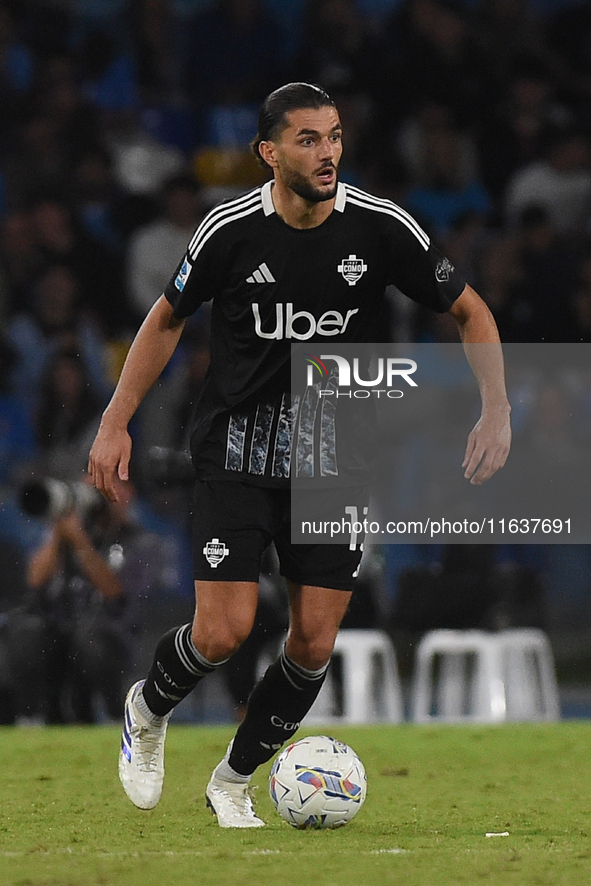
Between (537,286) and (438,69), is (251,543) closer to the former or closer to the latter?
(537,286)

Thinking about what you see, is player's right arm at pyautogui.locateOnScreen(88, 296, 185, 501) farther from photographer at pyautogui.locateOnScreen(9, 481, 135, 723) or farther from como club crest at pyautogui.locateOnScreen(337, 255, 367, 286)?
photographer at pyautogui.locateOnScreen(9, 481, 135, 723)

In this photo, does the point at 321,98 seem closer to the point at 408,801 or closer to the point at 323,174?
the point at 323,174

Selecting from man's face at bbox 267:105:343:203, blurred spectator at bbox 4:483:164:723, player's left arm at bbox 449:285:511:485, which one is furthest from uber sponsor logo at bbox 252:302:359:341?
blurred spectator at bbox 4:483:164:723

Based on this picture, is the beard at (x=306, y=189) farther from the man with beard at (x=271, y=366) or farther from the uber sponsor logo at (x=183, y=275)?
the uber sponsor logo at (x=183, y=275)

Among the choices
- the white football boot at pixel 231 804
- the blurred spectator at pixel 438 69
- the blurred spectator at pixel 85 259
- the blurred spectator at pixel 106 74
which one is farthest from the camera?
the blurred spectator at pixel 106 74

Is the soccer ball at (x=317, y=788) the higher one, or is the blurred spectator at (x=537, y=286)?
the blurred spectator at (x=537, y=286)

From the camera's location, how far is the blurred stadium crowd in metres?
9.27

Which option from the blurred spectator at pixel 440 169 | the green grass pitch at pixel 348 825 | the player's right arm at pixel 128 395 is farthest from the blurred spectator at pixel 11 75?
the player's right arm at pixel 128 395

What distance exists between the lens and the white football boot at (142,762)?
466 centimetres

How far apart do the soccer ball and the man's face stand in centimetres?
173

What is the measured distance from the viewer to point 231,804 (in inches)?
182

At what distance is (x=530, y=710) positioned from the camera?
26.4 ft

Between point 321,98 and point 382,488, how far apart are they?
150 inches

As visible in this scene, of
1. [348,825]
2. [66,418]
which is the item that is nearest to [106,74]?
[66,418]
